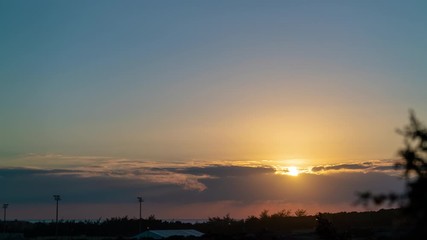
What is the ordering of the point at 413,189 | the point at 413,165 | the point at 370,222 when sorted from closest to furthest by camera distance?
the point at 413,189
the point at 413,165
the point at 370,222

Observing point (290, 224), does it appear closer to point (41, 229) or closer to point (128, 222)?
point (128, 222)

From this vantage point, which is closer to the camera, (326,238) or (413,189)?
(413,189)

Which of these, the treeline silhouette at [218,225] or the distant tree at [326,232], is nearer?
the distant tree at [326,232]

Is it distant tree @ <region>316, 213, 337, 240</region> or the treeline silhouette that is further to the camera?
the treeline silhouette

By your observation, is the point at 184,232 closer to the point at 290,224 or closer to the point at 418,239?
the point at 290,224

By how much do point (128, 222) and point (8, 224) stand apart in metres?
20.6

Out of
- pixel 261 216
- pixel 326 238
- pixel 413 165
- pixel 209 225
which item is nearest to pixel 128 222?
pixel 209 225

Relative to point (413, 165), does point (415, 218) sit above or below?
below

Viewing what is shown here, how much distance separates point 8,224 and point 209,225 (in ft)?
113

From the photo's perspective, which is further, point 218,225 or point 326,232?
point 218,225

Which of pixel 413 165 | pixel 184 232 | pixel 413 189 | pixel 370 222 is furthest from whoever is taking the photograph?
pixel 370 222

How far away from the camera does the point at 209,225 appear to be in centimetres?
9706

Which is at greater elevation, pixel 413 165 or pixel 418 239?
pixel 413 165

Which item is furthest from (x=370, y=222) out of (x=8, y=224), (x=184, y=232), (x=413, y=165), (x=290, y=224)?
(x=413, y=165)
